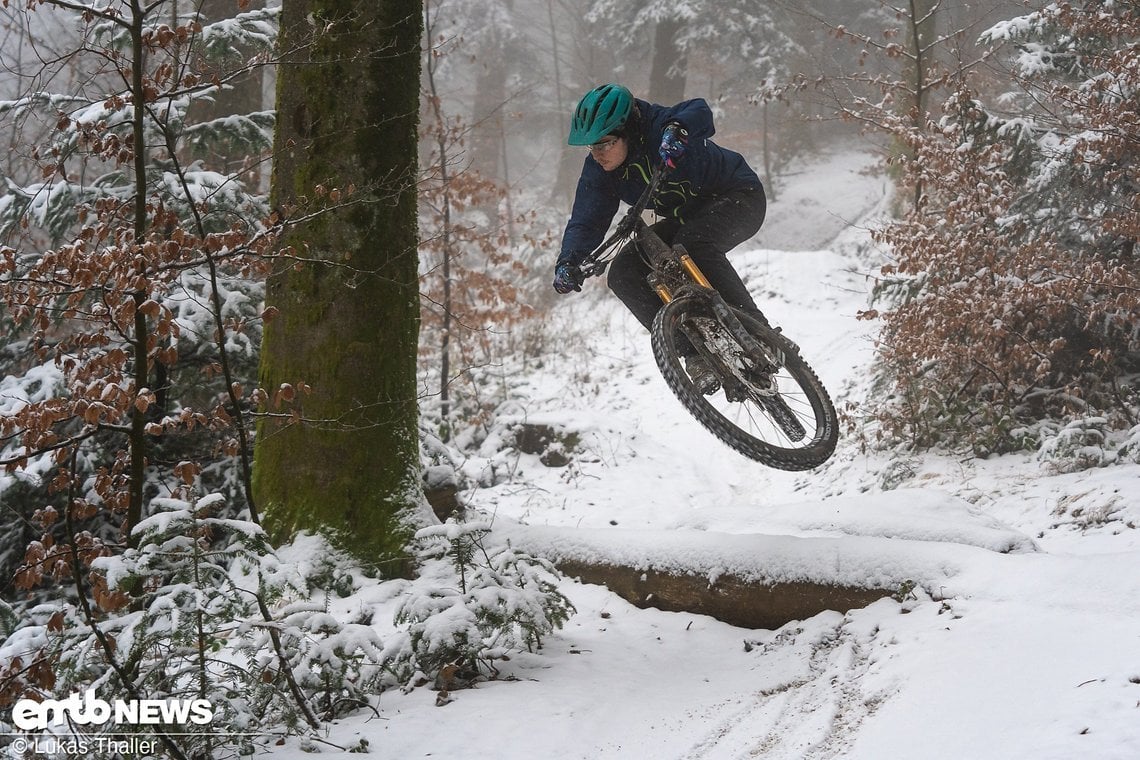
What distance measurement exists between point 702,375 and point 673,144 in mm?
1329

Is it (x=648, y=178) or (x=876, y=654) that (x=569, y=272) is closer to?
(x=648, y=178)

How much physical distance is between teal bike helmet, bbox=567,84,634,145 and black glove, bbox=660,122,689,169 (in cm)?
30

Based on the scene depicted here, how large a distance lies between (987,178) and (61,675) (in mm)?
7246

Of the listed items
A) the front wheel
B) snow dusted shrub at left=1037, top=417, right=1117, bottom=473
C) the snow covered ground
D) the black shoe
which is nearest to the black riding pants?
the front wheel

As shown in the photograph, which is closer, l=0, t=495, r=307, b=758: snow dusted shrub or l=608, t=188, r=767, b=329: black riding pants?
l=0, t=495, r=307, b=758: snow dusted shrub

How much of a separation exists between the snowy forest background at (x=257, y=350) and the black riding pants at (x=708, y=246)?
165cm

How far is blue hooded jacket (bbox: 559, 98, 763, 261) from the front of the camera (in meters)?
4.86

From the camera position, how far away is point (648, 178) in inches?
196

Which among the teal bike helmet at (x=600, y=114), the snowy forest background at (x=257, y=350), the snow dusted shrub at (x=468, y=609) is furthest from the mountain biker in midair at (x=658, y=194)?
the snow dusted shrub at (x=468, y=609)

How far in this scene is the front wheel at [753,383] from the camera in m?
4.59

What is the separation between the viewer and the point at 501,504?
8422mm

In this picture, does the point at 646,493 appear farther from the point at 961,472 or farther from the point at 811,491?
the point at 961,472

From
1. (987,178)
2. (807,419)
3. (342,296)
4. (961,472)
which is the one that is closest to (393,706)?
(342,296)

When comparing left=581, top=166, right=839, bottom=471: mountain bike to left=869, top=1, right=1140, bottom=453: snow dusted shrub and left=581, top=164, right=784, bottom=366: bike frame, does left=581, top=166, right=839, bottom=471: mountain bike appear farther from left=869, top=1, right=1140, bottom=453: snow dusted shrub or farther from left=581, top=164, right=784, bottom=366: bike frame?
left=869, top=1, right=1140, bottom=453: snow dusted shrub
